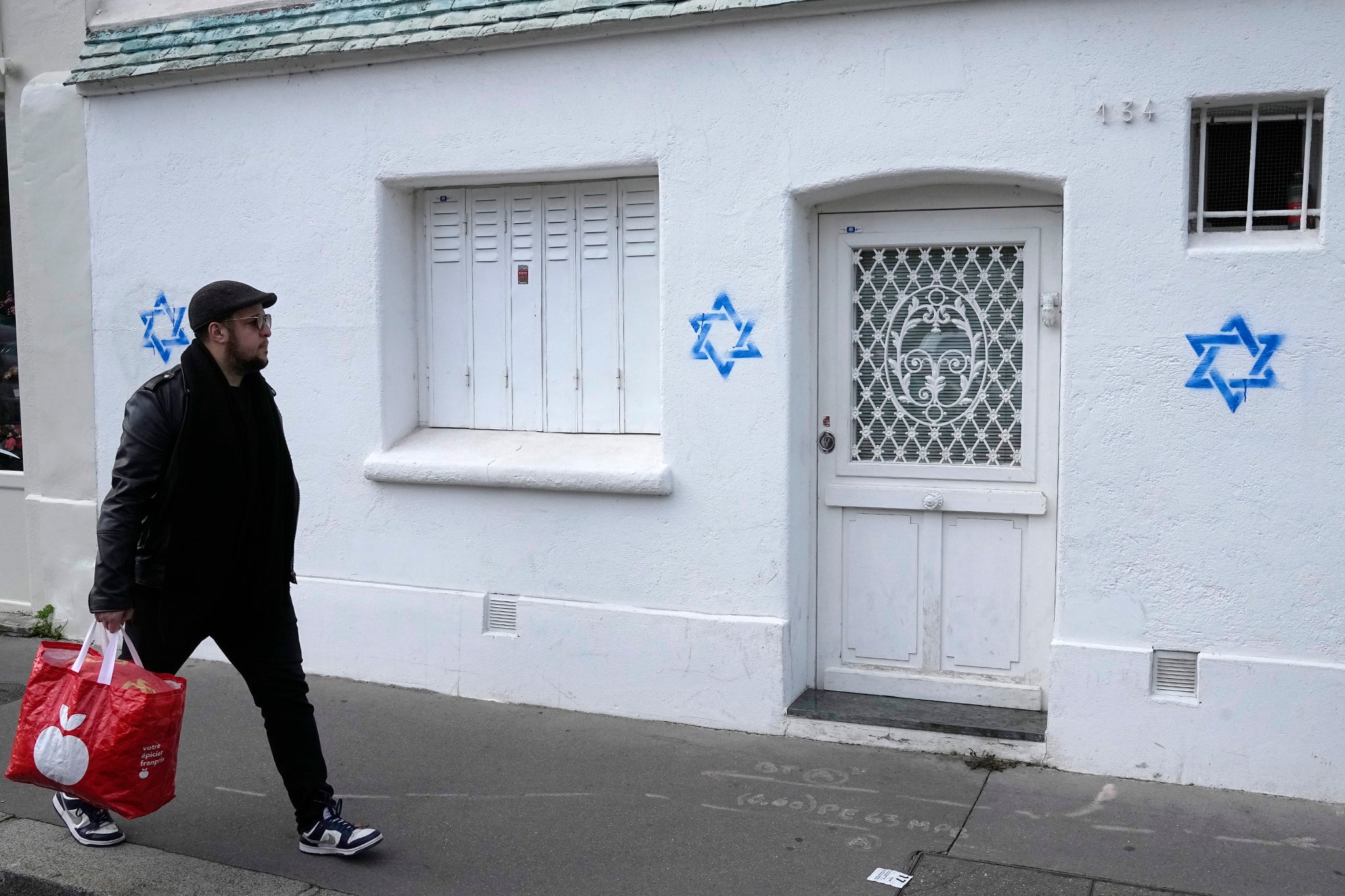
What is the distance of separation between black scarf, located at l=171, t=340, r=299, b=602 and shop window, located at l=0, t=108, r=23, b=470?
13.5ft

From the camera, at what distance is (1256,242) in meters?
4.88

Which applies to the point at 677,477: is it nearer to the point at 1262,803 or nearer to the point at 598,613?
the point at 598,613

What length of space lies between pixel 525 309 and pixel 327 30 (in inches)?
70.2

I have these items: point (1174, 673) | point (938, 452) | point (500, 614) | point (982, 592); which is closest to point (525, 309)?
point (500, 614)

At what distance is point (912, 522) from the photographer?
225 inches

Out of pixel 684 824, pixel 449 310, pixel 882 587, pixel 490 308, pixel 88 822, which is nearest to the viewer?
pixel 88 822

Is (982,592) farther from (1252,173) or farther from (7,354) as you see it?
(7,354)

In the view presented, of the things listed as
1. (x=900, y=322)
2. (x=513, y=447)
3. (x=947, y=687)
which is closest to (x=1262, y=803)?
(x=947, y=687)

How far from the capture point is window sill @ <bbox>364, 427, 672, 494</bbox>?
5.93 meters

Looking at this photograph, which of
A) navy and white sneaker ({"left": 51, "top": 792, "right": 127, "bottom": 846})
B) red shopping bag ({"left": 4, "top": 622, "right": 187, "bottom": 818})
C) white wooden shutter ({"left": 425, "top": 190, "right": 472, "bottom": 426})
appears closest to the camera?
red shopping bag ({"left": 4, "top": 622, "right": 187, "bottom": 818})

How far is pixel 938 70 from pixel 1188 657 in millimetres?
2639

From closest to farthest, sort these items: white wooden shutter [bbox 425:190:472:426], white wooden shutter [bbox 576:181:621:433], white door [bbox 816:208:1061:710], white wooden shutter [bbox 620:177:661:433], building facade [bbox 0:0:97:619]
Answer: white door [bbox 816:208:1061:710] < white wooden shutter [bbox 620:177:661:433] < white wooden shutter [bbox 576:181:621:433] < white wooden shutter [bbox 425:190:472:426] < building facade [bbox 0:0:97:619]

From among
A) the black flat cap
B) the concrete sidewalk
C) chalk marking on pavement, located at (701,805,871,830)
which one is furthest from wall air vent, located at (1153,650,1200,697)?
the black flat cap

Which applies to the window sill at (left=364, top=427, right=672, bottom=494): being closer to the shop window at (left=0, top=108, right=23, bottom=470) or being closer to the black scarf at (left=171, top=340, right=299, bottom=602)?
the black scarf at (left=171, top=340, right=299, bottom=602)
